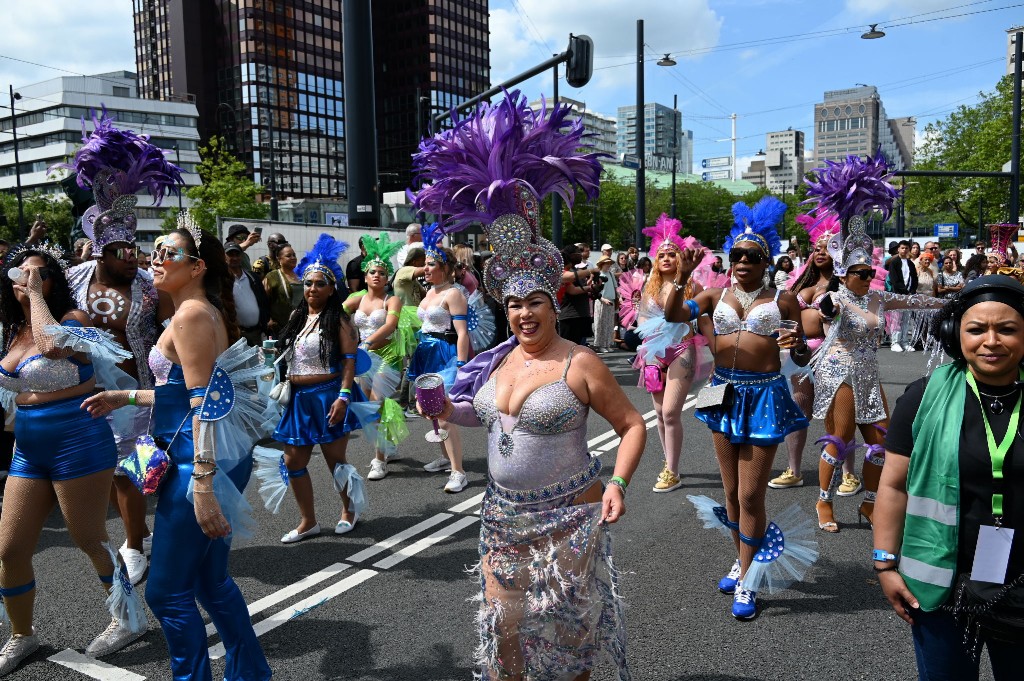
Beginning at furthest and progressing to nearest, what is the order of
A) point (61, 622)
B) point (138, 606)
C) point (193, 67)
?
point (193, 67) → point (61, 622) → point (138, 606)

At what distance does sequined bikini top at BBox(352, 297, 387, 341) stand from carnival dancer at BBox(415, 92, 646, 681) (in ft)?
12.7

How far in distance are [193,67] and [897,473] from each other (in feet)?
338

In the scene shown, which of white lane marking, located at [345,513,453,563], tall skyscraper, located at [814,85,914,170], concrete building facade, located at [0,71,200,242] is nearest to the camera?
white lane marking, located at [345,513,453,563]

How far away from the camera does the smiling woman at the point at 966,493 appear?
2.22 m

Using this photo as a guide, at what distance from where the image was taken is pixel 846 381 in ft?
18.5

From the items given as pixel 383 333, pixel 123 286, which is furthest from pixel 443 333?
pixel 123 286

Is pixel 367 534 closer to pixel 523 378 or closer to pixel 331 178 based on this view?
pixel 523 378

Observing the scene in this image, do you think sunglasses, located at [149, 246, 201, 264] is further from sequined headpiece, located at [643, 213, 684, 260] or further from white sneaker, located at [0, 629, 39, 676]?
sequined headpiece, located at [643, 213, 684, 260]

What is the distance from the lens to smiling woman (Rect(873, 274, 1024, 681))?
222 cm

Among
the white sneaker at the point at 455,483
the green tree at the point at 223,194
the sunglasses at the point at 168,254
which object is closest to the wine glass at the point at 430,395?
the sunglasses at the point at 168,254

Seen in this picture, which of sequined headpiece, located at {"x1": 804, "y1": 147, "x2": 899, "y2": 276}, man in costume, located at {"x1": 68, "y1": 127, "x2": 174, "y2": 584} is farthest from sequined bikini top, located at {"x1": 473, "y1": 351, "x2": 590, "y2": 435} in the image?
sequined headpiece, located at {"x1": 804, "y1": 147, "x2": 899, "y2": 276}

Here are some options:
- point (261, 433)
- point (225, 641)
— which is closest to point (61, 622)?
point (225, 641)

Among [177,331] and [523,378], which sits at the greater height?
[177,331]

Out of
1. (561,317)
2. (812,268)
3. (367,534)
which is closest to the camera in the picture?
(367,534)
